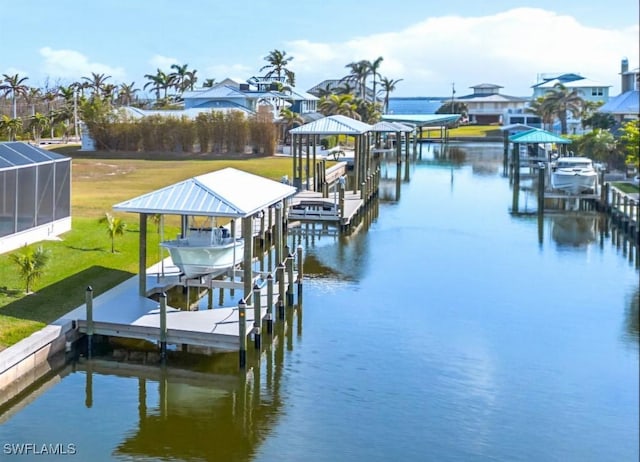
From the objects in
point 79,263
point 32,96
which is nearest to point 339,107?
point 32,96

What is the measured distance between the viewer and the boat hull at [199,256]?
54.6 feet

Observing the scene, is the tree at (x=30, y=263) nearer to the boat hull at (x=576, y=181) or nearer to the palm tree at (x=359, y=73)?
the boat hull at (x=576, y=181)

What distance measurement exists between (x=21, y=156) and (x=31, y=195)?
3.62ft

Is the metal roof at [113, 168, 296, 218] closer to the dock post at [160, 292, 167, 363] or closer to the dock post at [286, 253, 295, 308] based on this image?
the dock post at [286, 253, 295, 308]

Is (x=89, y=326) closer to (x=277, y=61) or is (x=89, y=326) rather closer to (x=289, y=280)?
(x=289, y=280)

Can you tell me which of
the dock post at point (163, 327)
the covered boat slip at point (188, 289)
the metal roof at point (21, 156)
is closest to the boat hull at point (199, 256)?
the covered boat slip at point (188, 289)

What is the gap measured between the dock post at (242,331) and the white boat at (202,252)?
8.33 ft

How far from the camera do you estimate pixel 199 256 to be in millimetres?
16703

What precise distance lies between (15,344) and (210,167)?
1357 inches

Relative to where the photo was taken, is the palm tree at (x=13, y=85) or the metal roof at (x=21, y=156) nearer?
the metal roof at (x=21, y=156)

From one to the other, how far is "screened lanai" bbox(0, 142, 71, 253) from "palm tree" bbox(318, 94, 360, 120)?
1948 inches

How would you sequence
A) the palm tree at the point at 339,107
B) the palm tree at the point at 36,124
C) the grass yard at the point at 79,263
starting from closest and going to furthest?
the grass yard at the point at 79,263 → the palm tree at the point at 36,124 → the palm tree at the point at 339,107

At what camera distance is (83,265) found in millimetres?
19578

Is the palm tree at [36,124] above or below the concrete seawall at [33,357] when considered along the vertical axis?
above
